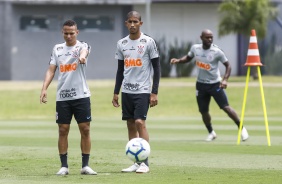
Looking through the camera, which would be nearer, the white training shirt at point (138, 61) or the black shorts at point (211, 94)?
the white training shirt at point (138, 61)

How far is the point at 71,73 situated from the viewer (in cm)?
1378

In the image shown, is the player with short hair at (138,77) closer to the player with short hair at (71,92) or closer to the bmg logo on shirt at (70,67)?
the player with short hair at (71,92)

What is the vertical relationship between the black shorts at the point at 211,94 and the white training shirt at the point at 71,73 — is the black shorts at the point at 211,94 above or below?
below

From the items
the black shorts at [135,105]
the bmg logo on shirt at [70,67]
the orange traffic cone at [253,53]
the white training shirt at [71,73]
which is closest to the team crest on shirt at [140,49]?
the black shorts at [135,105]

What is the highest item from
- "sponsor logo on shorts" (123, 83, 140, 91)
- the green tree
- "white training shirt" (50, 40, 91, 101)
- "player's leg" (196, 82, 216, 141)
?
"white training shirt" (50, 40, 91, 101)

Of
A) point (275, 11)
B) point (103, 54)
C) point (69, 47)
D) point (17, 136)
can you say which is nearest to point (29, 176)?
point (69, 47)

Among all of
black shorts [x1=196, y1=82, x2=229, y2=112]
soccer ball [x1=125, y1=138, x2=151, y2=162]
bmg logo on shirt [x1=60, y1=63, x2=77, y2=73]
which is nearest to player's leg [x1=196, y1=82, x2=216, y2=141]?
black shorts [x1=196, y1=82, x2=229, y2=112]

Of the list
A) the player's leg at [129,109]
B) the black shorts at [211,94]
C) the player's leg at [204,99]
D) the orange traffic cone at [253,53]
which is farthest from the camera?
the player's leg at [204,99]

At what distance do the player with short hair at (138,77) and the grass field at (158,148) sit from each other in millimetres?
785

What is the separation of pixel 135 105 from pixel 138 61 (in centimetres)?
62

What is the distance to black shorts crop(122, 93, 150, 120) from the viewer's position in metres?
14.2

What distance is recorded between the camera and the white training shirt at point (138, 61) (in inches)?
558

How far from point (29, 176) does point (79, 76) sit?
152cm

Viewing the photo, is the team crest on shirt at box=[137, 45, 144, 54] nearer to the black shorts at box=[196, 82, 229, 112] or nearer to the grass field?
the grass field
